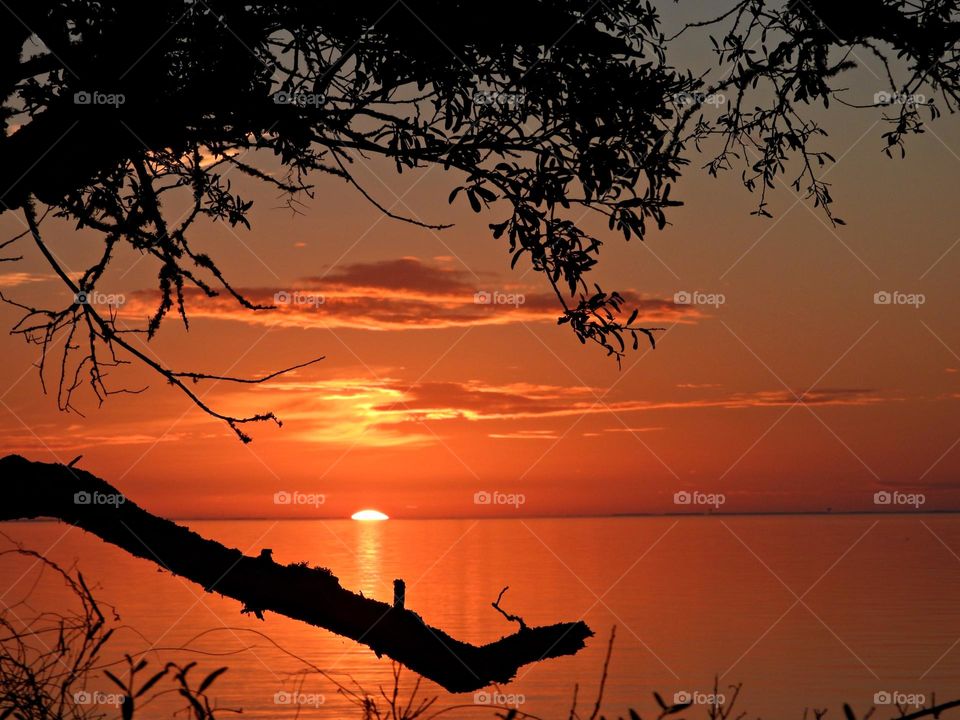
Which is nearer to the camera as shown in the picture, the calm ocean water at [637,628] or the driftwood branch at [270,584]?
the driftwood branch at [270,584]

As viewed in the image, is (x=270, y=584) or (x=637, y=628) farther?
(x=637, y=628)

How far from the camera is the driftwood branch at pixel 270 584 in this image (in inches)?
241

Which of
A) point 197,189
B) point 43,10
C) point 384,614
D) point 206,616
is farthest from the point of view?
point 206,616

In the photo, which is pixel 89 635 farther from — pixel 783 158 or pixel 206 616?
pixel 206 616

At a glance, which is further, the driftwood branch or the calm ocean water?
the calm ocean water

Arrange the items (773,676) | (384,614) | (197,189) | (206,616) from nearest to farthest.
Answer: (384,614)
(197,189)
(773,676)
(206,616)

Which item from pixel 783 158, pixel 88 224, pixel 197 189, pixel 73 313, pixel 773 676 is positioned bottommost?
pixel 773 676

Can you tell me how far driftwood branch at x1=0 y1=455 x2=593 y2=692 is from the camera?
6117 millimetres

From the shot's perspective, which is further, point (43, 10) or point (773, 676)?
point (773, 676)

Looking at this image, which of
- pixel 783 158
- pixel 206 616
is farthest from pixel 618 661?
pixel 783 158

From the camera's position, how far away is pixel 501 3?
775 centimetres

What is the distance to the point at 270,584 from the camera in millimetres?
6195

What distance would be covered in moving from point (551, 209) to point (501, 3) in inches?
57.4

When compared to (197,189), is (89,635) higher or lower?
lower
